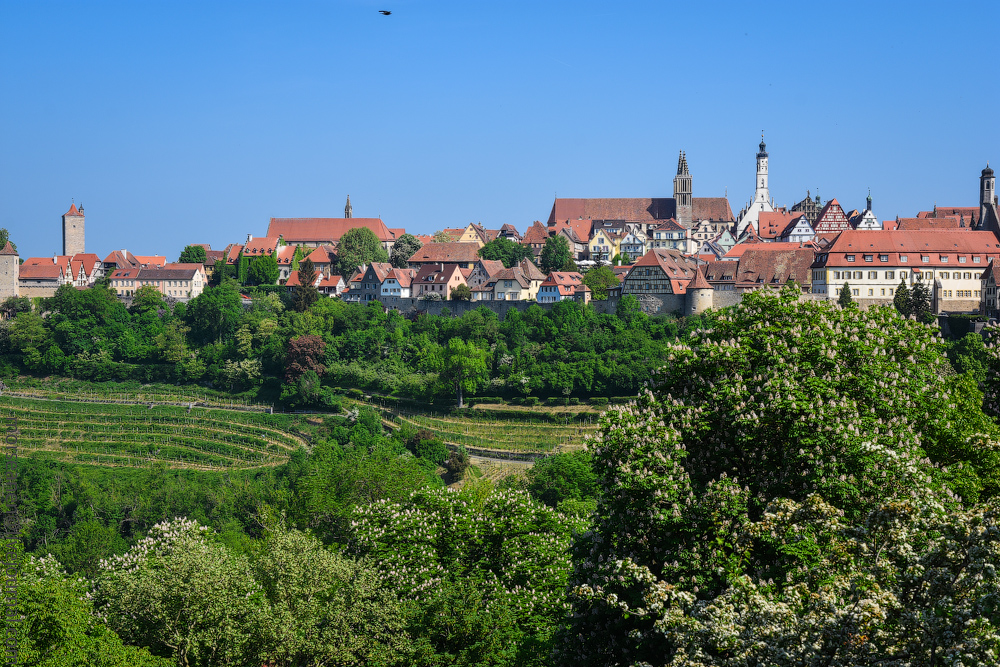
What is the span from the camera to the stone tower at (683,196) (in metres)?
116

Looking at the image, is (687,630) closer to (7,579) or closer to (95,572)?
(7,579)

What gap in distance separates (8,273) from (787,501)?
9727 cm

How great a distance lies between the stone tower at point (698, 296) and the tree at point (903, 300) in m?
12.3

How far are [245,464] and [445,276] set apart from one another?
29.1 metres

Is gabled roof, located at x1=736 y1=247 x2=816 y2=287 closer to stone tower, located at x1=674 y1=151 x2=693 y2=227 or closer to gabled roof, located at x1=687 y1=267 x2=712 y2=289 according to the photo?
gabled roof, located at x1=687 y1=267 x2=712 y2=289

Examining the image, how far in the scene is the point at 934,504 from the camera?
11086mm

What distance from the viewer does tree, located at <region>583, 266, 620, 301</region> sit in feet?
259

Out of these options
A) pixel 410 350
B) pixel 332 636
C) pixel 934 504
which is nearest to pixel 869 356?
pixel 934 504

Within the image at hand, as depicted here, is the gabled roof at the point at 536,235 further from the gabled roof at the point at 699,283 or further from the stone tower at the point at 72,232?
the stone tower at the point at 72,232

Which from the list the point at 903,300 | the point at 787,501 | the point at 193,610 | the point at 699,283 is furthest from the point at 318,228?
the point at 787,501

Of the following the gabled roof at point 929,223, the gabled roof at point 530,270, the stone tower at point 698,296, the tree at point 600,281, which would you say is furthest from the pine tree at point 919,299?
the gabled roof at point 530,270

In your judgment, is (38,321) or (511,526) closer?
(511,526)

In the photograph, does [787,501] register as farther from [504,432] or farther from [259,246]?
[259,246]

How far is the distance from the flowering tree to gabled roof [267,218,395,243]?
98536 mm
